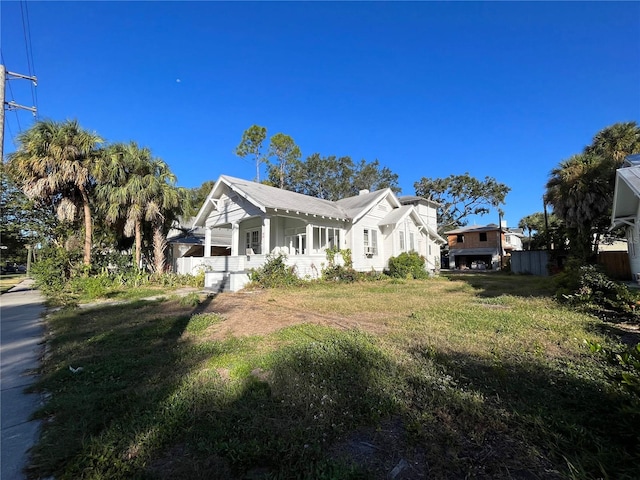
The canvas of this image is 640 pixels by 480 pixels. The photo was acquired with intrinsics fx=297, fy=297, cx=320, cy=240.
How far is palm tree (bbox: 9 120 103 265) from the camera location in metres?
13.5

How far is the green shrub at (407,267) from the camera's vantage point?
18766 millimetres

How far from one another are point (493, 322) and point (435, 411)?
443 centimetres

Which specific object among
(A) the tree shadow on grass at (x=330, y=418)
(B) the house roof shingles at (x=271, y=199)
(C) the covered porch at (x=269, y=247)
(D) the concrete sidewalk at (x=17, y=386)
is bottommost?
(D) the concrete sidewalk at (x=17, y=386)

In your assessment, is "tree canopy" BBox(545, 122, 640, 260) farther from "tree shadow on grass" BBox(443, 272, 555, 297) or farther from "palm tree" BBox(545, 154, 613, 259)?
"tree shadow on grass" BBox(443, 272, 555, 297)

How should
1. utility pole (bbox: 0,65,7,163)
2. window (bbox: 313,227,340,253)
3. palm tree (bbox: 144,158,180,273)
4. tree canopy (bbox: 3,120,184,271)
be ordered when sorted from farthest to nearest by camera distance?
window (bbox: 313,227,340,253)
palm tree (bbox: 144,158,180,273)
utility pole (bbox: 0,65,7,163)
tree canopy (bbox: 3,120,184,271)

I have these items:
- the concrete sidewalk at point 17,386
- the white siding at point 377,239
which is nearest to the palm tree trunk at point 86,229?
the concrete sidewalk at point 17,386

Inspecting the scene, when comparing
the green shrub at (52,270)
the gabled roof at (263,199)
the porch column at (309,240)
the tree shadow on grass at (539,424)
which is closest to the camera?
the tree shadow on grass at (539,424)

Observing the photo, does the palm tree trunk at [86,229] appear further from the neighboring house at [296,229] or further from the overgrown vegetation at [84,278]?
the neighboring house at [296,229]

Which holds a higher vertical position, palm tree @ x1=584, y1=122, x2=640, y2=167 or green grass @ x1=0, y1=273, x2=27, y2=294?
palm tree @ x1=584, y1=122, x2=640, y2=167

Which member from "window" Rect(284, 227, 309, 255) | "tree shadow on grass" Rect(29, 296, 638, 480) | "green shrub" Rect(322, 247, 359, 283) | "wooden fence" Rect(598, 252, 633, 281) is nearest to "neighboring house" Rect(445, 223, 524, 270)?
"wooden fence" Rect(598, 252, 633, 281)

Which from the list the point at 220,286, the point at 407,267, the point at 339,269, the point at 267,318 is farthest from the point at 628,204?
the point at 220,286

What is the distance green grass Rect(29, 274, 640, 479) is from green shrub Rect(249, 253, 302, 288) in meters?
8.37

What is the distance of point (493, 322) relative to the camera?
6535 millimetres

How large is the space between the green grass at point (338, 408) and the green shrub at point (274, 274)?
27.5 feet
